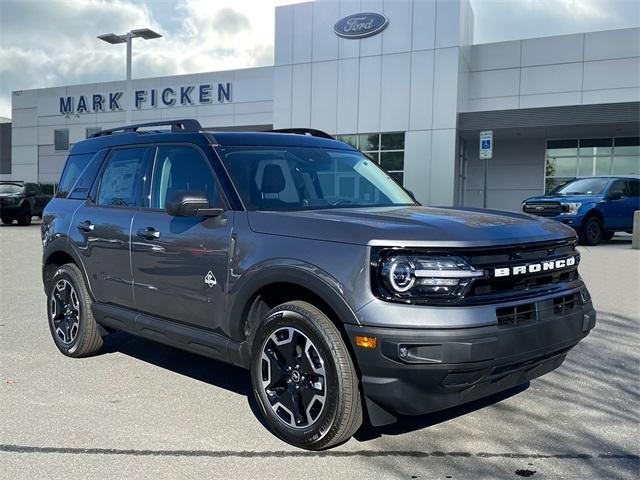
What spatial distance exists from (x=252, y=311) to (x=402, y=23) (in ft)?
77.0

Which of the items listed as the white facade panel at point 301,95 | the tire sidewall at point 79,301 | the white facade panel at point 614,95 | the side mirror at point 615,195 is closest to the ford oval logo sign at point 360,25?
the white facade panel at point 301,95

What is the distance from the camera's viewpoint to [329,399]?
3.28 metres

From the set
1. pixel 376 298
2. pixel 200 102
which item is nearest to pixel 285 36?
pixel 200 102

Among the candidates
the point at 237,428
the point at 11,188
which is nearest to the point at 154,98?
the point at 11,188

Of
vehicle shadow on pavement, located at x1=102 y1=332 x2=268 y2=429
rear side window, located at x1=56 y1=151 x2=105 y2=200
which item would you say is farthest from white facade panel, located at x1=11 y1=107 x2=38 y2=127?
vehicle shadow on pavement, located at x1=102 y1=332 x2=268 y2=429

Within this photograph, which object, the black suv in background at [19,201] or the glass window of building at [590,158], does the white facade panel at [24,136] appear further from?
the glass window of building at [590,158]

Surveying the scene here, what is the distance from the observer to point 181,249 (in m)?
4.09

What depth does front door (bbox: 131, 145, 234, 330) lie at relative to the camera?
3.89 metres

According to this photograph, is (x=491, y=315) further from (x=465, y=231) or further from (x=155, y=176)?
(x=155, y=176)

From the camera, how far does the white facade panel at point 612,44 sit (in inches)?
948

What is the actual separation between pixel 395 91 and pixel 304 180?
21.8m

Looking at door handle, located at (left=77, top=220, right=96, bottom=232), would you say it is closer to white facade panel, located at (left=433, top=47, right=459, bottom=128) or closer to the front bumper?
the front bumper

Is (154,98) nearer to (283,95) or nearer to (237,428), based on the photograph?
(283,95)

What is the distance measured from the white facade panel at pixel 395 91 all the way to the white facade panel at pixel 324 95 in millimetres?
2233
